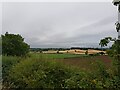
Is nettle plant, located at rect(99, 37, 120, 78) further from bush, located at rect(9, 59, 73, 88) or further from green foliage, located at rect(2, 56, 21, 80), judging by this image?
green foliage, located at rect(2, 56, 21, 80)

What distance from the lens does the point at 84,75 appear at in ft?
23.2

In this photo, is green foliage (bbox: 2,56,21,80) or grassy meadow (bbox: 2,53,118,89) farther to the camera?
green foliage (bbox: 2,56,21,80)

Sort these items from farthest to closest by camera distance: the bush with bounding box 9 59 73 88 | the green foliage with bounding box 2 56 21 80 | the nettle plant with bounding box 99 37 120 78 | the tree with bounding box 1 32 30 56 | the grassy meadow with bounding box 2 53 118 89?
1. the tree with bounding box 1 32 30 56
2. the green foliage with bounding box 2 56 21 80
3. the bush with bounding box 9 59 73 88
4. the grassy meadow with bounding box 2 53 118 89
5. the nettle plant with bounding box 99 37 120 78

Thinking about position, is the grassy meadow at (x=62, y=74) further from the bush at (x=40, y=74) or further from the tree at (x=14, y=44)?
the tree at (x=14, y=44)

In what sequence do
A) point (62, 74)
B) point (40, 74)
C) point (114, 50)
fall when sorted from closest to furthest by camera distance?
1. point (114, 50)
2. point (40, 74)
3. point (62, 74)

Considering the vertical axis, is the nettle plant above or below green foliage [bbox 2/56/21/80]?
above

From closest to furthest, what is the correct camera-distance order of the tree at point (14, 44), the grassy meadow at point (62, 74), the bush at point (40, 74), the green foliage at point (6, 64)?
the grassy meadow at point (62, 74)
the bush at point (40, 74)
the green foliage at point (6, 64)
the tree at point (14, 44)

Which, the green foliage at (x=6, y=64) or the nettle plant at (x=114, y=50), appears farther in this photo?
the green foliage at (x=6, y=64)

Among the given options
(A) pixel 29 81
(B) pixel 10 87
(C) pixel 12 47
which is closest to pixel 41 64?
(A) pixel 29 81

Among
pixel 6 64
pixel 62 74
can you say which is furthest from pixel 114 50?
pixel 6 64

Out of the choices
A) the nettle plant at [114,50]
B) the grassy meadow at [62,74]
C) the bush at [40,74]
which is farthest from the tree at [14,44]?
the nettle plant at [114,50]

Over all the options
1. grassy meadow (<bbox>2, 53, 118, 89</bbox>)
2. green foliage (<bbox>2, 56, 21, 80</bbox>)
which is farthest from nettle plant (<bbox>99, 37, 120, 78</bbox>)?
green foliage (<bbox>2, 56, 21, 80</bbox>)

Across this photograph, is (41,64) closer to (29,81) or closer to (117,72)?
(29,81)

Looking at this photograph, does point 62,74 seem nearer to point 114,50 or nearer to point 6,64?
point 114,50
